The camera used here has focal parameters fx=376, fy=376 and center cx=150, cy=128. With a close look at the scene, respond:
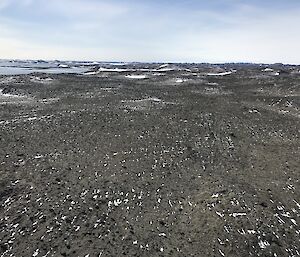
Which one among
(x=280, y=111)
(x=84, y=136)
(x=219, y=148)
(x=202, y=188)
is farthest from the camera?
(x=280, y=111)

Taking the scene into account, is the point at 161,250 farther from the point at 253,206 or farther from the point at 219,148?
the point at 219,148

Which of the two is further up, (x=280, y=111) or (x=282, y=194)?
(x=282, y=194)

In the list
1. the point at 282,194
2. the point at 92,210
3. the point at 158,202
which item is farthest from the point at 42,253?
the point at 282,194

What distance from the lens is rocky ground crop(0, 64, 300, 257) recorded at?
49.5 ft

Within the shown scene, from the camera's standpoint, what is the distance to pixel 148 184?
20.6 metres

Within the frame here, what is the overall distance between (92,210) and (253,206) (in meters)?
7.55

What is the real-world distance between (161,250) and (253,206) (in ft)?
18.3

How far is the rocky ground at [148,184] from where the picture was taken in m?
15.1

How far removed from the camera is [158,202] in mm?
18531

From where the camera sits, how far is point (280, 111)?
136 feet

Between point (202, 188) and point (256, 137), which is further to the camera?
point (256, 137)

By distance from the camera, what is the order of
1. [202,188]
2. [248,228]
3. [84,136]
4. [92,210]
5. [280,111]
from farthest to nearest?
1. [280,111]
2. [84,136]
3. [202,188]
4. [92,210]
5. [248,228]

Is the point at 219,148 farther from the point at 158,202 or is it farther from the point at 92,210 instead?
the point at 92,210

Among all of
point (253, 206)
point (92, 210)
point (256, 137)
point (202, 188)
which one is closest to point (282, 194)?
point (253, 206)
